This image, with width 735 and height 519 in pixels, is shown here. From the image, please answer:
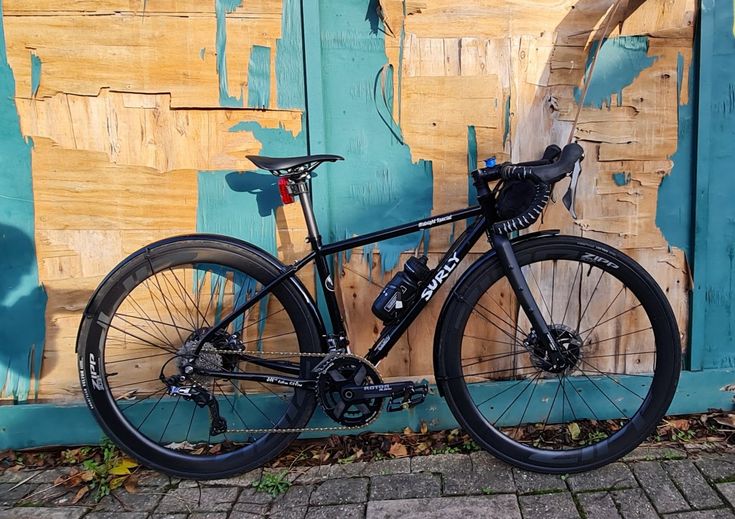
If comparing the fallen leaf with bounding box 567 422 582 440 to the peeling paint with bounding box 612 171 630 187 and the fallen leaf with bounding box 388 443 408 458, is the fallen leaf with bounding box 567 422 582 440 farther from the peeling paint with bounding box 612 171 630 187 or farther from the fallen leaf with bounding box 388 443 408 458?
the peeling paint with bounding box 612 171 630 187

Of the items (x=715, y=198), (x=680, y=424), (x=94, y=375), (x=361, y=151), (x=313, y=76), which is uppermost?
(x=313, y=76)

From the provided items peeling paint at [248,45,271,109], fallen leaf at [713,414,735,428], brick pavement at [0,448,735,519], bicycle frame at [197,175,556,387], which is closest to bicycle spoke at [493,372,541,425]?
brick pavement at [0,448,735,519]

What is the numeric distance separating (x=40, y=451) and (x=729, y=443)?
11.8ft

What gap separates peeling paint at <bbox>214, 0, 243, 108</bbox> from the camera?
2.62 m

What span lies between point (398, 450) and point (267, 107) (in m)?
1.88

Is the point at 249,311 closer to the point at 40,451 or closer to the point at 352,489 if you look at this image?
the point at 352,489

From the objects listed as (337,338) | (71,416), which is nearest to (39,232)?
(71,416)

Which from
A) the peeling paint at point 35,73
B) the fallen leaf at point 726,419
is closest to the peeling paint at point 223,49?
the peeling paint at point 35,73

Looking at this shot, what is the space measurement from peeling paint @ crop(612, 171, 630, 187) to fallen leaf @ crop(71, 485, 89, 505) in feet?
10.1

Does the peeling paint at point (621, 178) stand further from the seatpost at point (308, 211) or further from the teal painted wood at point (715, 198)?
the seatpost at point (308, 211)

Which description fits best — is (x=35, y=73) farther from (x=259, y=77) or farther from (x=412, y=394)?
(x=412, y=394)

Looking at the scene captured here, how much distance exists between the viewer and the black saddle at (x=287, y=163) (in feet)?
7.85

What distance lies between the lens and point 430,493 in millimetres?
A: 2502

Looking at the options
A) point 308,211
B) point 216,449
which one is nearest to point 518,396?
point 308,211
